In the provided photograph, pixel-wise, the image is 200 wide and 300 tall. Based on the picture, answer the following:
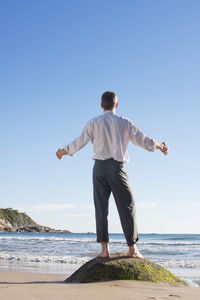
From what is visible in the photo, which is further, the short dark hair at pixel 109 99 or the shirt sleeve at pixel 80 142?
the short dark hair at pixel 109 99

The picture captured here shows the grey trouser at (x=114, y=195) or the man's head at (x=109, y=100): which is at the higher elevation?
the man's head at (x=109, y=100)

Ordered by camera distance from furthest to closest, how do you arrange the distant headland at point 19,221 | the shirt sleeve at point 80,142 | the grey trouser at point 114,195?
the distant headland at point 19,221 → the shirt sleeve at point 80,142 → the grey trouser at point 114,195

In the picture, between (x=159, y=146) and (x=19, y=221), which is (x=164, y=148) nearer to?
(x=159, y=146)

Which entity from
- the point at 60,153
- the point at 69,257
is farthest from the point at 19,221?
the point at 60,153

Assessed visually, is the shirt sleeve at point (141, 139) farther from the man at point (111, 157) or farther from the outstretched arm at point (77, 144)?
the outstretched arm at point (77, 144)

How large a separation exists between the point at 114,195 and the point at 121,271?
0.86 m

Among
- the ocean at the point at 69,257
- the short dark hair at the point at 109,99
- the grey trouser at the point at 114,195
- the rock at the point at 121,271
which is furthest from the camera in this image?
the ocean at the point at 69,257

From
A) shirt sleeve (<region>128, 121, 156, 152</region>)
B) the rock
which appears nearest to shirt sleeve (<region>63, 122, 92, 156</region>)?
shirt sleeve (<region>128, 121, 156, 152</region>)

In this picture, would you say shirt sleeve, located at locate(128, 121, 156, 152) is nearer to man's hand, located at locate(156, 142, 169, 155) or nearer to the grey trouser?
man's hand, located at locate(156, 142, 169, 155)

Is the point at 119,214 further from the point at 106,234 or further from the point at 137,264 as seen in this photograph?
the point at 137,264

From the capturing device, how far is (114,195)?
14.1 ft

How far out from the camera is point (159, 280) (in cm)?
416

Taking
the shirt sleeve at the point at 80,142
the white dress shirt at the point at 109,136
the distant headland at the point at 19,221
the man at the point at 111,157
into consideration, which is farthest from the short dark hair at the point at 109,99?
the distant headland at the point at 19,221

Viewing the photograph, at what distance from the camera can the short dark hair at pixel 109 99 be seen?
4492 millimetres
